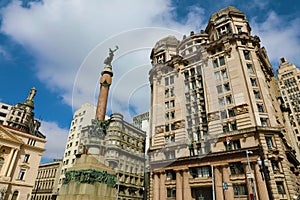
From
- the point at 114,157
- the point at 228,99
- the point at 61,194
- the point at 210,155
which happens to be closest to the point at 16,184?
the point at 114,157

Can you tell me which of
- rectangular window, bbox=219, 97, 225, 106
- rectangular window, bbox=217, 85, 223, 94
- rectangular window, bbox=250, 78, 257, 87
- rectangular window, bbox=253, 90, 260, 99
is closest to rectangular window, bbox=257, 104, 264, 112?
rectangular window, bbox=253, 90, 260, 99

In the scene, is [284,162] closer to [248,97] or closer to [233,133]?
[233,133]

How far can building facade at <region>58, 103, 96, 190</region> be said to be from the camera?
7136cm

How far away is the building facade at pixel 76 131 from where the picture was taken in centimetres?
7136

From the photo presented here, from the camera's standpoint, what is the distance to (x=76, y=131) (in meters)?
77.2

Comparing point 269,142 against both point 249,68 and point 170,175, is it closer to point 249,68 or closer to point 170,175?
point 249,68

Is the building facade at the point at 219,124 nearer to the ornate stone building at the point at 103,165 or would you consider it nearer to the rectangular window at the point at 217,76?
the rectangular window at the point at 217,76

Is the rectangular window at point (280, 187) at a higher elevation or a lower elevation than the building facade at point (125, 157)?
lower

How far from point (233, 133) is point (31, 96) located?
100 metres

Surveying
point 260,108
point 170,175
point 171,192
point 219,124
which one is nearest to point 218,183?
point 171,192

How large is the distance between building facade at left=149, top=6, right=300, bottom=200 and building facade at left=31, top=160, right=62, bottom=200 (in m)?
46.2

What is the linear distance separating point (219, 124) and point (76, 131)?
58.6 m

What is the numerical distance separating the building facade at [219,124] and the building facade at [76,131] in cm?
3705

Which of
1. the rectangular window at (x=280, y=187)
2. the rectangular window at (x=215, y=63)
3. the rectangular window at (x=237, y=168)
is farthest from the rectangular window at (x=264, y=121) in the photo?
the rectangular window at (x=215, y=63)
